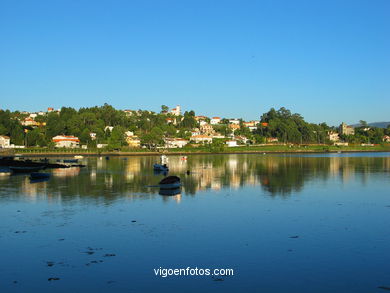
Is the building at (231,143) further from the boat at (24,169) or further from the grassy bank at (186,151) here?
the boat at (24,169)

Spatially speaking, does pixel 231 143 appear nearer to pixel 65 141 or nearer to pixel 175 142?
pixel 175 142

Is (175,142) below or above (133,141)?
below

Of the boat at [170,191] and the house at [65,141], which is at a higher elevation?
the house at [65,141]

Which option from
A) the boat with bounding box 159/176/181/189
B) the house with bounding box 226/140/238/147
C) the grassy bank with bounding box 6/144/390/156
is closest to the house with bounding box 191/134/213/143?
the house with bounding box 226/140/238/147

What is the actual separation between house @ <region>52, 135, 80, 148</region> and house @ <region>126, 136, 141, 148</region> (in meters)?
20.4

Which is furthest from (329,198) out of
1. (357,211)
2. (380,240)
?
(380,240)

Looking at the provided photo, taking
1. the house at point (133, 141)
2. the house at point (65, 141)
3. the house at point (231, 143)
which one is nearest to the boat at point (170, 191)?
the house at point (65, 141)

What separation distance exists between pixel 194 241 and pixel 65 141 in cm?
14051

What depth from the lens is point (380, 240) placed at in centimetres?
2111

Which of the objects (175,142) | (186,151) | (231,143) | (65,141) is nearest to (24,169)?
(65,141)

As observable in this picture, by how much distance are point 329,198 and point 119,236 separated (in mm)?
20841

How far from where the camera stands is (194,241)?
2086cm

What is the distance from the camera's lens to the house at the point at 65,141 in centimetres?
15071

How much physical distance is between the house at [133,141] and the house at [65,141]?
2036 cm
